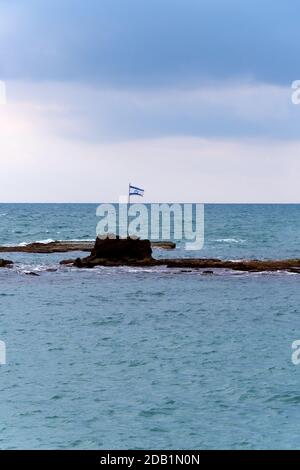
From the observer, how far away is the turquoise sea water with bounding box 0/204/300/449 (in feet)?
64.5

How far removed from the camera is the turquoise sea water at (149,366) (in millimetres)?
19672

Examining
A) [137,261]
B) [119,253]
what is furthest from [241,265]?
[119,253]

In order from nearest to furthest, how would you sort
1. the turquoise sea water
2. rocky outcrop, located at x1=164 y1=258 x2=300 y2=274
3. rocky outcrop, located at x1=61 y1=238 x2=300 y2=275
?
the turquoise sea water < rocky outcrop, located at x1=164 y1=258 x2=300 y2=274 < rocky outcrop, located at x1=61 y1=238 x2=300 y2=275

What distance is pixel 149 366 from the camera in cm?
2636

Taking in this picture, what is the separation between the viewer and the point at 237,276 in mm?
54188

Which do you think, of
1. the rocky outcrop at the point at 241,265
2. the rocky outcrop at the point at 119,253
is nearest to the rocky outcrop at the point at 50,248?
the rocky outcrop at the point at 119,253

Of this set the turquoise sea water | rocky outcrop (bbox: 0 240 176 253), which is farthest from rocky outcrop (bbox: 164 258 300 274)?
rocky outcrop (bbox: 0 240 176 253)

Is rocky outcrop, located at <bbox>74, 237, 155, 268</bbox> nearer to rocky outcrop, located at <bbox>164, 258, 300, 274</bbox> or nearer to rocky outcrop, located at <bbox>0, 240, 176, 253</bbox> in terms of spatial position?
rocky outcrop, located at <bbox>164, 258, 300, 274</bbox>

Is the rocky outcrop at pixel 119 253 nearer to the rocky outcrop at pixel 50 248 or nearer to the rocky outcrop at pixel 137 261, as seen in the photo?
the rocky outcrop at pixel 137 261

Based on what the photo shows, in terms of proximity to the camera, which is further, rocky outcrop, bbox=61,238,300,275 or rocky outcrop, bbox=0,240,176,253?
rocky outcrop, bbox=0,240,176,253

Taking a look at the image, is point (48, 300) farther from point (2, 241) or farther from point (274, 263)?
point (2, 241)

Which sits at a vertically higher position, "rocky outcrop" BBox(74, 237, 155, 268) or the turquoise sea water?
"rocky outcrop" BBox(74, 237, 155, 268)
